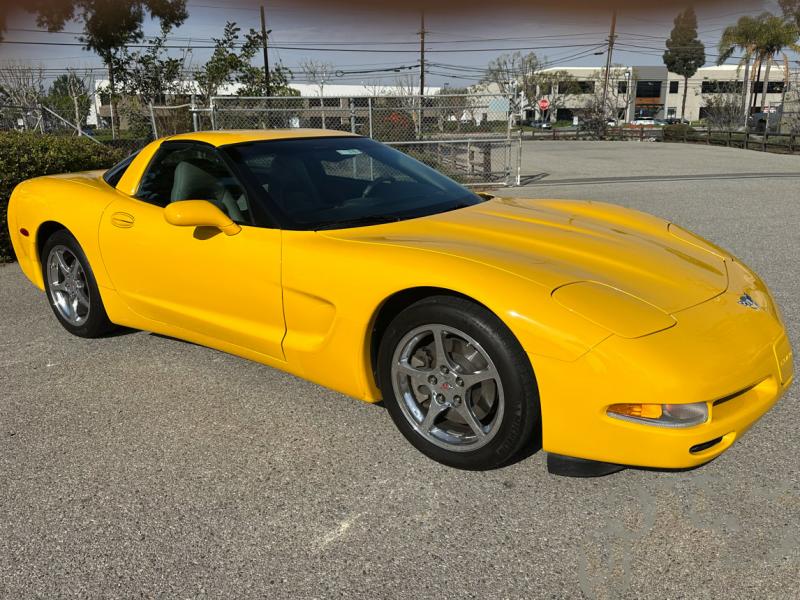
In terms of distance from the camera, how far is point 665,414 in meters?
2.09

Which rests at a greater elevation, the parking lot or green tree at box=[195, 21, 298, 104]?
green tree at box=[195, 21, 298, 104]

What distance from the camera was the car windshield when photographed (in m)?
3.14

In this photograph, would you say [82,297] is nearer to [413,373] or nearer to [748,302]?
[413,373]

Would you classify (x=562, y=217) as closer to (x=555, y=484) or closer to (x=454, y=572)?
(x=555, y=484)

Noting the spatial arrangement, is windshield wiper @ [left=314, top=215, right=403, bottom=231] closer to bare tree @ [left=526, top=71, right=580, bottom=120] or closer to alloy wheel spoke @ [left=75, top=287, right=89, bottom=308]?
alloy wheel spoke @ [left=75, top=287, right=89, bottom=308]

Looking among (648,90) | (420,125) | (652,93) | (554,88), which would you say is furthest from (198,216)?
(652,93)

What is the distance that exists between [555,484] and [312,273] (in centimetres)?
132

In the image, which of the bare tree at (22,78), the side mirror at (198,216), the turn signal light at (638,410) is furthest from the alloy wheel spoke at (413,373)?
the bare tree at (22,78)

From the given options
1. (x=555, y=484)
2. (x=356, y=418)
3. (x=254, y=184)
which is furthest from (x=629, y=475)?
(x=254, y=184)

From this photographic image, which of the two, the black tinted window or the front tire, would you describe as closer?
the front tire

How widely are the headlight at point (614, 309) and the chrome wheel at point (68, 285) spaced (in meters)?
3.07

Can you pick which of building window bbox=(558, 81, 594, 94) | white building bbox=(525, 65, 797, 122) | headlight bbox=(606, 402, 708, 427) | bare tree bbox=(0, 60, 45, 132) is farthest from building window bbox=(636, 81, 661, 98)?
headlight bbox=(606, 402, 708, 427)

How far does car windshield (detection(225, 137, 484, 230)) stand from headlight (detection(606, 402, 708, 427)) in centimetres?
148

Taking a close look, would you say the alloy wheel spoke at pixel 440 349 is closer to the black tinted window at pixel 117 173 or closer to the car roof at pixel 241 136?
the car roof at pixel 241 136
